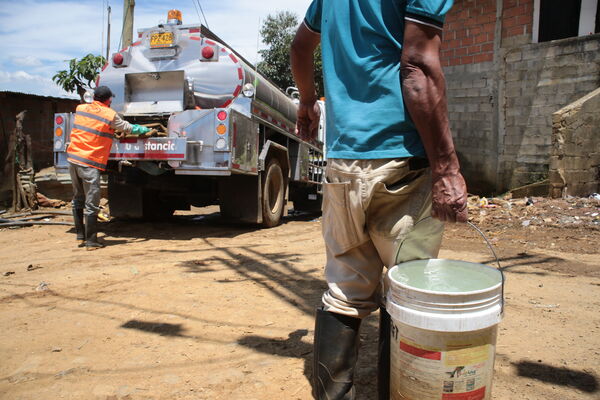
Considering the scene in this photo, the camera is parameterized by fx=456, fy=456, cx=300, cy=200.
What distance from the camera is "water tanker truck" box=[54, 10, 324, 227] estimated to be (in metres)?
5.17

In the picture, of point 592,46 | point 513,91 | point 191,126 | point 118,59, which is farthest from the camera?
point 513,91

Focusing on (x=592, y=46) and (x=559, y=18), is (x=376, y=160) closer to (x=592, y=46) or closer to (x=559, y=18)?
(x=592, y=46)

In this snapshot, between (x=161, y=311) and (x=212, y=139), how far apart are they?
2599mm

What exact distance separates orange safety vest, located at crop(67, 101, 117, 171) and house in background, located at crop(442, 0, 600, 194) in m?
A: 7.97

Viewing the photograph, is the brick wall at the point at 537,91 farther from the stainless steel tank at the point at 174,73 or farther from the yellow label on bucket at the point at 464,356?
the yellow label on bucket at the point at 464,356

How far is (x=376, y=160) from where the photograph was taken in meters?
1.57

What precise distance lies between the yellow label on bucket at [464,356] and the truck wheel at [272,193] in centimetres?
504

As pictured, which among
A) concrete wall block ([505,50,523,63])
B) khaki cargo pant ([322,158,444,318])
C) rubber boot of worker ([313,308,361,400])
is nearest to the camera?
khaki cargo pant ([322,158,444,318])

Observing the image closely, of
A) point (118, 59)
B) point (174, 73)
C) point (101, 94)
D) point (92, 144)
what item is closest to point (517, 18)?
point (174, 73)

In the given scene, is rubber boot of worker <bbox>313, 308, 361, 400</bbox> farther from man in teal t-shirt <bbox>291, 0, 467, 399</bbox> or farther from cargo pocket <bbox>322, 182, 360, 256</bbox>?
cargo pocket <bbox>322, 182, 360, 256</bbox>

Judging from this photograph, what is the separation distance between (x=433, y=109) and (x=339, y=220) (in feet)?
1.66

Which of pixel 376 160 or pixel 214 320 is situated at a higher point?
pixel 376 160

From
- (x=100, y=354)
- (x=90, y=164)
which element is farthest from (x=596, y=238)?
(x=90, y=164)

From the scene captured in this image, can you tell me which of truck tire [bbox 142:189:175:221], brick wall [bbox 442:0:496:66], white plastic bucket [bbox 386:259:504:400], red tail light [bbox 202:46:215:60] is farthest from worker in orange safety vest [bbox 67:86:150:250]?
brick wall [bbox 442:0:496:66]
